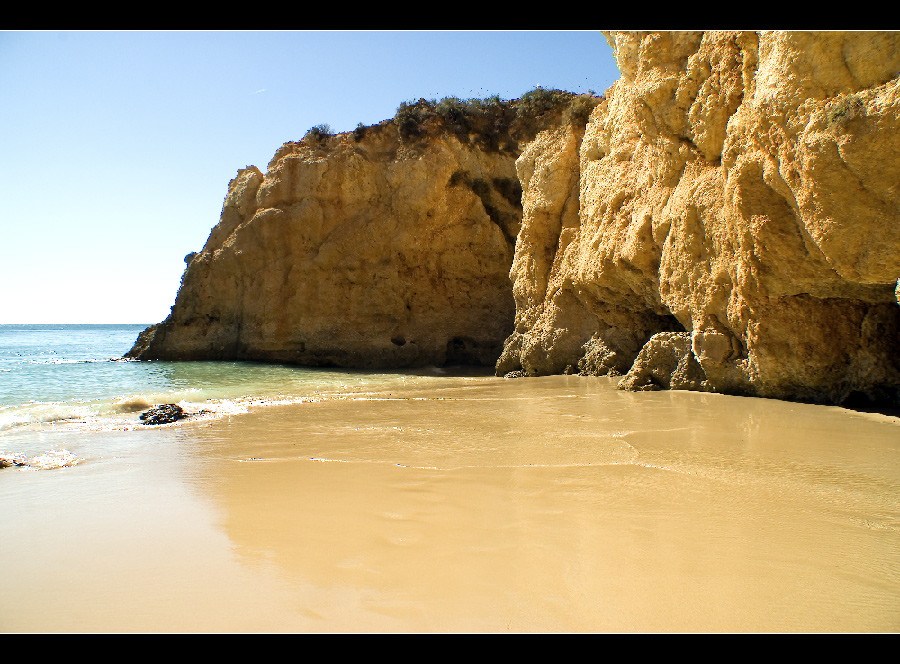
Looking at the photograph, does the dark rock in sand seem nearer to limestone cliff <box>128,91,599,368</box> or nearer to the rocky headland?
the rocky headland

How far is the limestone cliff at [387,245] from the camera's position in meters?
18.8

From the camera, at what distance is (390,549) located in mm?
2443

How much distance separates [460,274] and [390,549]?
54.9 feet

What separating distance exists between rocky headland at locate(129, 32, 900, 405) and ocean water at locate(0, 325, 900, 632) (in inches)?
56.8

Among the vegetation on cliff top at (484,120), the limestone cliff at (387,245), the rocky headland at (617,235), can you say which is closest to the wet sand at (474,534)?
the rocky headland at (617,235)

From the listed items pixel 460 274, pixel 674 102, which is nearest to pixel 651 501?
pixel 674 102

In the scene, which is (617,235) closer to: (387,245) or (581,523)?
(581,523)

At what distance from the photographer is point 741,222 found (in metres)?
6.46

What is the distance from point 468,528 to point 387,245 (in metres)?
17.2

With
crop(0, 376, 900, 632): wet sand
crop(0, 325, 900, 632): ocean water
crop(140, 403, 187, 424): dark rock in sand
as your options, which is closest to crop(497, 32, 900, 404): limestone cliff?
crop(0, 325, 900, 632): ocean water

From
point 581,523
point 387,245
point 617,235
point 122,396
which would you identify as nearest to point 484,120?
point 387,245

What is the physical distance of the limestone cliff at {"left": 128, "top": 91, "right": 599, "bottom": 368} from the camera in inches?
742

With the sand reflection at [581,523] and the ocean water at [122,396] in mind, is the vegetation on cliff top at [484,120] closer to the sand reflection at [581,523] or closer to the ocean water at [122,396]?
the ocean water at [122,396]
